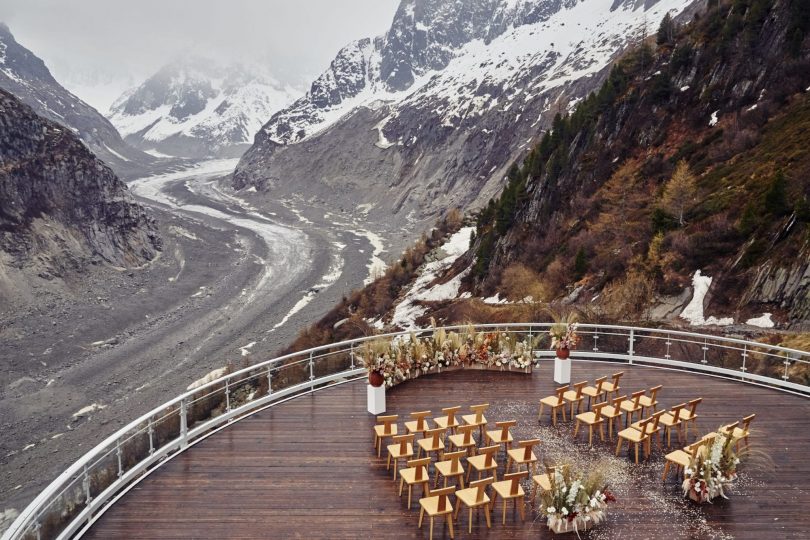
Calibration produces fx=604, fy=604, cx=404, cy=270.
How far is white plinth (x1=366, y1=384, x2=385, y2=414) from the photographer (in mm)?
13625

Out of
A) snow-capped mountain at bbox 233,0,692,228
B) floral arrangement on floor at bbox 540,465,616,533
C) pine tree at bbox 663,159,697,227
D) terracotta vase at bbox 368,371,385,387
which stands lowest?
floral arrangement on floor at bbox 540,465,616,533

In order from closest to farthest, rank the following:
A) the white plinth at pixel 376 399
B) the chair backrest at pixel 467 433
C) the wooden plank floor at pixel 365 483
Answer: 1. the wooden plank floor at pixel 365 483
2. the chair backrest at pixel 467 433
3. the white plinth at pixel 376 399

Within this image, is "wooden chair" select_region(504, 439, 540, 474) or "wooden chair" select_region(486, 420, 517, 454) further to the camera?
"wooden chair" select_region(486, 420, 517, 454)

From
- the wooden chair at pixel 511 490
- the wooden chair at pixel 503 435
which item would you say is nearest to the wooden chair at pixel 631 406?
the wooden chair at pixel 503 435

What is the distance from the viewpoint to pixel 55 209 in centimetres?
8225

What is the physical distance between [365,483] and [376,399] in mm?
3081

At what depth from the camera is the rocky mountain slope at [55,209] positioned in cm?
7175

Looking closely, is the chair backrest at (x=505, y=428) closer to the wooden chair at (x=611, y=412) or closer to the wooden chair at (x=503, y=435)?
the wooden chair at (x=503, y=435)

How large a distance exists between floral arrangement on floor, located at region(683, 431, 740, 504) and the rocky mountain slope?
7093 cm

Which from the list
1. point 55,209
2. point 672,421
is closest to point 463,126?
point 55,209

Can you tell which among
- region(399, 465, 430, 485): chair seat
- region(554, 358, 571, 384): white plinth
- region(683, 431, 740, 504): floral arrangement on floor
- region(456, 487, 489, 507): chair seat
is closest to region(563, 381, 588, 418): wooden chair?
region(554, 358, 571, 384): white plinth

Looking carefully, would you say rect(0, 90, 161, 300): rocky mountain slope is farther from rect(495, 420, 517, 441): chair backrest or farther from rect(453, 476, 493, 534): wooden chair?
Answer: rect(453, 476, 493, 534): wooden chair

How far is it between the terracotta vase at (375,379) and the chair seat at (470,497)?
15.1 feet

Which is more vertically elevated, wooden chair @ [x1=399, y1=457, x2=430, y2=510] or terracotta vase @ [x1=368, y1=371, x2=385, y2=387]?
terracotta vase @ [x1=368, y1=371, x2=385, y2=387]
